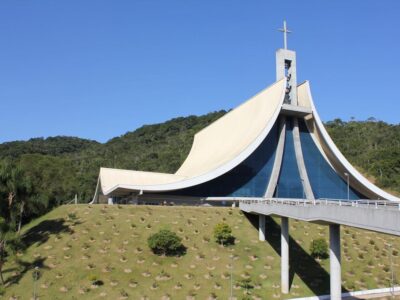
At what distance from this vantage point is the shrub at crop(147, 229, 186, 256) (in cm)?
2595

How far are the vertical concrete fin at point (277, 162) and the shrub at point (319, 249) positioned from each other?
9.75m

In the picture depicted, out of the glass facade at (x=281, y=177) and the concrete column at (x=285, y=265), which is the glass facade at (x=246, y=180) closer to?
the glass facade at (x=281, y=177)

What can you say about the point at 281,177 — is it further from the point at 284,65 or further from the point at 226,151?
the point at 284,65

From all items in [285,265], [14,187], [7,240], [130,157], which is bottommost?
[285,265]

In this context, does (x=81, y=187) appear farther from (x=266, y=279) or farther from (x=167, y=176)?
(x=266, y=279)

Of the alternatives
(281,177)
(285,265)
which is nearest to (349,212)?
(285,265)

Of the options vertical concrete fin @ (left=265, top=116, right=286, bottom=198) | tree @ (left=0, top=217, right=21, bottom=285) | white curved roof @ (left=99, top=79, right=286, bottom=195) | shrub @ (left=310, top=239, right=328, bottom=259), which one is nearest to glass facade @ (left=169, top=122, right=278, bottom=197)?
vertical concrete fin @ (left=265, top=116, right=286, bottom=198)

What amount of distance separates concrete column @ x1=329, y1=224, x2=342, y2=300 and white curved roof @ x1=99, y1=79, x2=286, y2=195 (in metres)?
16.9

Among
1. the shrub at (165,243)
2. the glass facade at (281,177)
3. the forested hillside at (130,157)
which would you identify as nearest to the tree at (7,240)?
the forested hillside at (130,157)

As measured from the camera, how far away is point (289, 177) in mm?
38156

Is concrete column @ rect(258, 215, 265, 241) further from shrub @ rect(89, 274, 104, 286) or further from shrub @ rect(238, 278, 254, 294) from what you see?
shrub @ rect(89, 274, 104, 286)

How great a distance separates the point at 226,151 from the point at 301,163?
7.17 metres

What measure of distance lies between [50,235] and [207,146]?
24.1 metres

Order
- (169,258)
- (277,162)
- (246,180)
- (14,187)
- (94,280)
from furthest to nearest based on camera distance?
(277,162)
(246,180)
(169,258)
(14,187)
(94,280)
